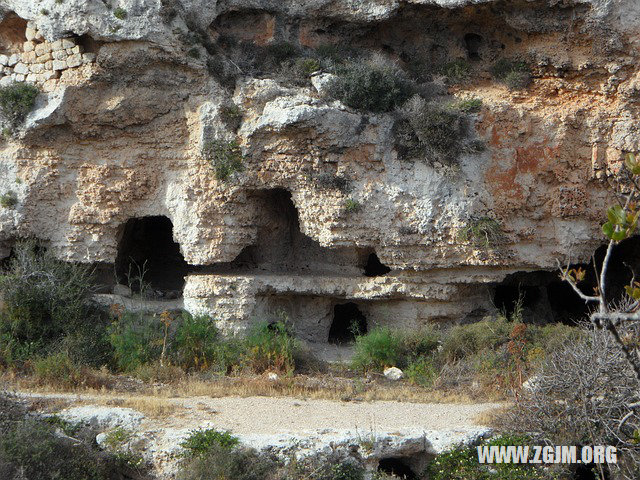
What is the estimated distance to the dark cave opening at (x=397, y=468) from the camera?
346 inches

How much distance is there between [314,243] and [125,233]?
3622 millimetres

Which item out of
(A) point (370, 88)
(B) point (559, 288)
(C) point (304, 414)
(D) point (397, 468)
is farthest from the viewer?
(B) point (559, 288)

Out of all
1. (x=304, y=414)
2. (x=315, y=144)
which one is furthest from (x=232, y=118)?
(x=304, y=414)

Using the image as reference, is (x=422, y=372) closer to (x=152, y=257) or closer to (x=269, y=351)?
(x=269, y=351)

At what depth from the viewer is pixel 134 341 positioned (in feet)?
39.1

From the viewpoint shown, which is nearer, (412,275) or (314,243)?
(412,275)

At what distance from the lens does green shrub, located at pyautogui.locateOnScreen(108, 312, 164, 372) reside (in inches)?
464

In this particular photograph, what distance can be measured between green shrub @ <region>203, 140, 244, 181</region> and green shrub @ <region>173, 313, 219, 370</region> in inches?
96.4

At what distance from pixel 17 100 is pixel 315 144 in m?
4.96

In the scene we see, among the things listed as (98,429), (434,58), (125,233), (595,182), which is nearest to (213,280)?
(125,233)

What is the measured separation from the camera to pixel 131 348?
11.9m

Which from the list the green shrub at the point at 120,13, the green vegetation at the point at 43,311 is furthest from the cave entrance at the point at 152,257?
the green shrub at the point at 120,13

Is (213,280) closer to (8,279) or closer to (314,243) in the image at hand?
(314,243)

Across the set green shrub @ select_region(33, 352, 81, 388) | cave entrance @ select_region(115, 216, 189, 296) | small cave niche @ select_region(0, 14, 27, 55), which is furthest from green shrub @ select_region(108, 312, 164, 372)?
small cave niche @ select_region(0, 14, 27, 55)
